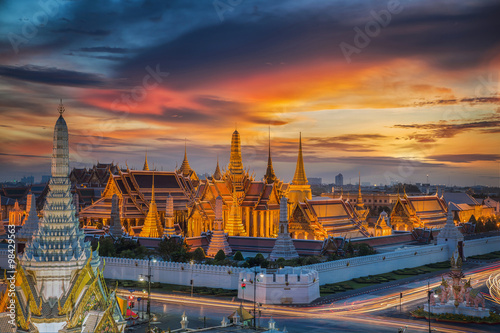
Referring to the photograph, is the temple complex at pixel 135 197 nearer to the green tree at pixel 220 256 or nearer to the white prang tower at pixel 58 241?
the green tree at pixel 220 256

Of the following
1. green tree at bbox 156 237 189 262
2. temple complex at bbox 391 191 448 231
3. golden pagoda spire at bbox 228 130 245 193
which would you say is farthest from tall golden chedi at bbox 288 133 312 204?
green tree at bbox 156 237 189 262

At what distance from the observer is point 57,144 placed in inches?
853

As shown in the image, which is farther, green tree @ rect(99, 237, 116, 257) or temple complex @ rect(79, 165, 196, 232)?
temple complex @ rect(79, 165, 196, 232)

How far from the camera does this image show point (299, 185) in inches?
2709

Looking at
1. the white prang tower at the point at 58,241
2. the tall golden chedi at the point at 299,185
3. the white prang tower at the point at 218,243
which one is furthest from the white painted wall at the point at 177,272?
the tall golden chedi at the point at 299,185

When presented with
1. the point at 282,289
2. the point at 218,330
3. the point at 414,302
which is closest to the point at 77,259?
the point at 218,330

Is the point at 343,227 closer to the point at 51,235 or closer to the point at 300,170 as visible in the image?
the point at 300,170

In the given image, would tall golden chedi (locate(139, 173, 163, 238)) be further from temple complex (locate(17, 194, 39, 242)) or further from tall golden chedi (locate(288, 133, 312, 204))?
tall golden chedi (locate(288, 133, 312, 204))

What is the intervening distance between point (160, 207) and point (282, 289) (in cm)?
3449

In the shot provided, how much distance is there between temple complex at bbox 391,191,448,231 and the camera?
222 ft

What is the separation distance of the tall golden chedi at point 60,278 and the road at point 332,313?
9.35 meters

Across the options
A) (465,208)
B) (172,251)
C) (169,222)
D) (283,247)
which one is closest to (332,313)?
(283,247)

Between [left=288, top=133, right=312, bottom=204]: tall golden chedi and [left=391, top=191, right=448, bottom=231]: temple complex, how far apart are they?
963 cm

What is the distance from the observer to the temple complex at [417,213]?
67750mm
